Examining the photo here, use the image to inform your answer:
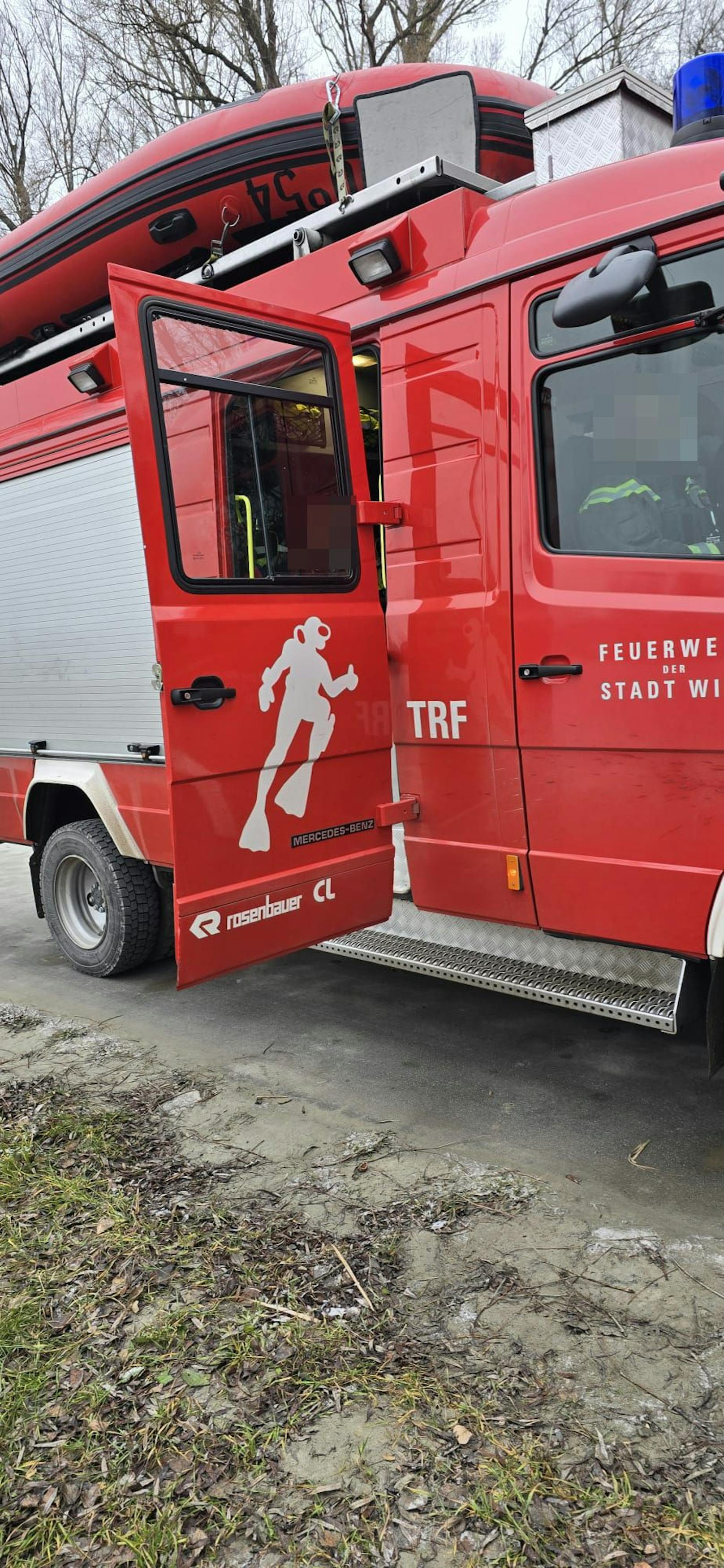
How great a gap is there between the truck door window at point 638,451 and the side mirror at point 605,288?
0.78 ft

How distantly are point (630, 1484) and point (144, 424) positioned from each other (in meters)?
3.04

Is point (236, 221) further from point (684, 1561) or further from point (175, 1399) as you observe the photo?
point (684, 1561)

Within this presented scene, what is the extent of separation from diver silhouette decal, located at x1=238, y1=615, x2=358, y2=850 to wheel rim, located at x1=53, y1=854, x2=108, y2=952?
215 cm

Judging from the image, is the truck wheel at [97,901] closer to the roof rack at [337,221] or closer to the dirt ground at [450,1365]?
the dirt ground at [450,1365]

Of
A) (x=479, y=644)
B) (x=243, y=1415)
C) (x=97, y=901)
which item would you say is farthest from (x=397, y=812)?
(x=97, y=901)

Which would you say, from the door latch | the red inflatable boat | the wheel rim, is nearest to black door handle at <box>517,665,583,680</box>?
the door latch

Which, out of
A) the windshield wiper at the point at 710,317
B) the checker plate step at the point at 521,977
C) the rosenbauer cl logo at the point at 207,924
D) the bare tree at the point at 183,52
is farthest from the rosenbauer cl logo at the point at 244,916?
the bare tree at the point at 183,52

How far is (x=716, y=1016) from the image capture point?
123 inches

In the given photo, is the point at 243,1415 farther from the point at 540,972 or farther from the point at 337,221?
the point at 337,221

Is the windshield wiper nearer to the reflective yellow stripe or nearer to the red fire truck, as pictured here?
the red fire truck

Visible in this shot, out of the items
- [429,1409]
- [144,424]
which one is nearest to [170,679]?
[144,424]

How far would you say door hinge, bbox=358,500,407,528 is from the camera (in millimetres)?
3814

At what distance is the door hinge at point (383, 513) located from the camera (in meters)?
3.81

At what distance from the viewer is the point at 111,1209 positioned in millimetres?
3176
